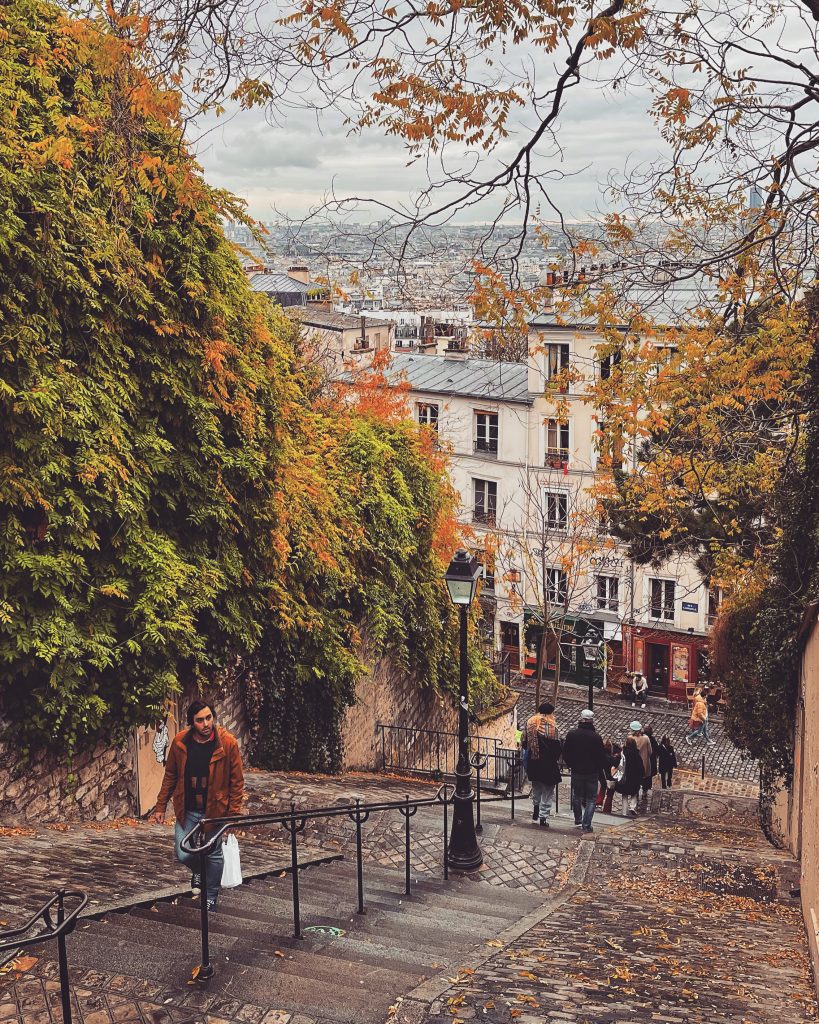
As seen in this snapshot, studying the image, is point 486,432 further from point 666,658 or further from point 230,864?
point 230,864

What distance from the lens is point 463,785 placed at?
9.42 metres

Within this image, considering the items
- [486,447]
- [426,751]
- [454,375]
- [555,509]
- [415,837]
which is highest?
[454,375]

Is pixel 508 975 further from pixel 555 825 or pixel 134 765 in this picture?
pixel 555 825

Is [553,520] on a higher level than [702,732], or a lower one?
higher

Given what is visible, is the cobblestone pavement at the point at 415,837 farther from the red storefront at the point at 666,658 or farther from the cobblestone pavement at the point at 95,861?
the red storefront at the point at 666,658

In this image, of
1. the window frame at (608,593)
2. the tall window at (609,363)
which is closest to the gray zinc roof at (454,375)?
the tall window at (609,363)

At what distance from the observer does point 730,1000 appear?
5668 millimetres

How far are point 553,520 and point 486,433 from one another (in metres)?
4.86

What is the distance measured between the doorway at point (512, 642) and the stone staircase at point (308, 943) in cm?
2676

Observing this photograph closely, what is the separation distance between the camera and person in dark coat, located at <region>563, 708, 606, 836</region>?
432 inches

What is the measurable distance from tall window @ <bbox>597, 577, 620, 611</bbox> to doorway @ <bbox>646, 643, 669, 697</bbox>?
1819mm

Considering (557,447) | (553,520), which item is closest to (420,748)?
(553,520)

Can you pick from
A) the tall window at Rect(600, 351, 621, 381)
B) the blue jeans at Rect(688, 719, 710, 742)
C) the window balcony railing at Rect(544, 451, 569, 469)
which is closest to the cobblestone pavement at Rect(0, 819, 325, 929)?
the tall window at Rect(600, 351, 621, 381)

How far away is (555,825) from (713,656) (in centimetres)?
422
